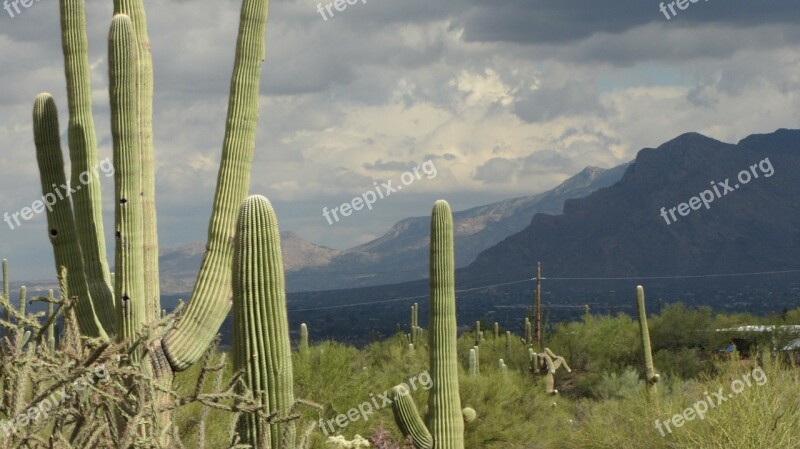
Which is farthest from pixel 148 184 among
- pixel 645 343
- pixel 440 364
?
pixel 645 343

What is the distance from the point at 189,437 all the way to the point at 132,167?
4214 millimetres

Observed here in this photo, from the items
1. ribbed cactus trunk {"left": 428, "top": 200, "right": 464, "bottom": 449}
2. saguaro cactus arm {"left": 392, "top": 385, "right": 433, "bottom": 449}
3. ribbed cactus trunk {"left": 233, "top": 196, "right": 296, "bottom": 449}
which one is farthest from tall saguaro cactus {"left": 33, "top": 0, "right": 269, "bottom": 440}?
saguaro cactus arm {"left": 392, "top": 385, "right": 433, "bottom": 449}

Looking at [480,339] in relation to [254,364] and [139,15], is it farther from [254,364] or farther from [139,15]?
[254,364]

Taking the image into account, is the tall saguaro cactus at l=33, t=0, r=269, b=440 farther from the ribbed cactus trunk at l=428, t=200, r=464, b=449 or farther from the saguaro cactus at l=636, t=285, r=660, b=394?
the saguaro cactus at l=636, t=285, r=660, b=394

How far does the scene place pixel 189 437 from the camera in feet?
37.9

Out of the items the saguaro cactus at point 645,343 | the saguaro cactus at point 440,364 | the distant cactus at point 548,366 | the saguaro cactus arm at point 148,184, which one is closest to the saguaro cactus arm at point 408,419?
the saguaro cactus at point 440,364

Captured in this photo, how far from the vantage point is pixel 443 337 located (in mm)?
13250

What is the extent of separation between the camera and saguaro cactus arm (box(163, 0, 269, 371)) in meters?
8.48

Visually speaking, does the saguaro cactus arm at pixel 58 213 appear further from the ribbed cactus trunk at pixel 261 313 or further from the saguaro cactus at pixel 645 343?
the saguaro cactus at pixel 645 343

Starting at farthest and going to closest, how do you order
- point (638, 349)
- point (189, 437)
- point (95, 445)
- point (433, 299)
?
point (638, 349), point (433, 299), point (189, 437), point (95, 445)

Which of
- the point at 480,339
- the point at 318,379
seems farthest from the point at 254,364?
the point at 480,339

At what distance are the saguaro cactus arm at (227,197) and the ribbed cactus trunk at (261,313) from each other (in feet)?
7.73

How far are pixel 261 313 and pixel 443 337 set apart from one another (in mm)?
7346

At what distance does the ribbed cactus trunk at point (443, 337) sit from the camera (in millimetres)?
12984
